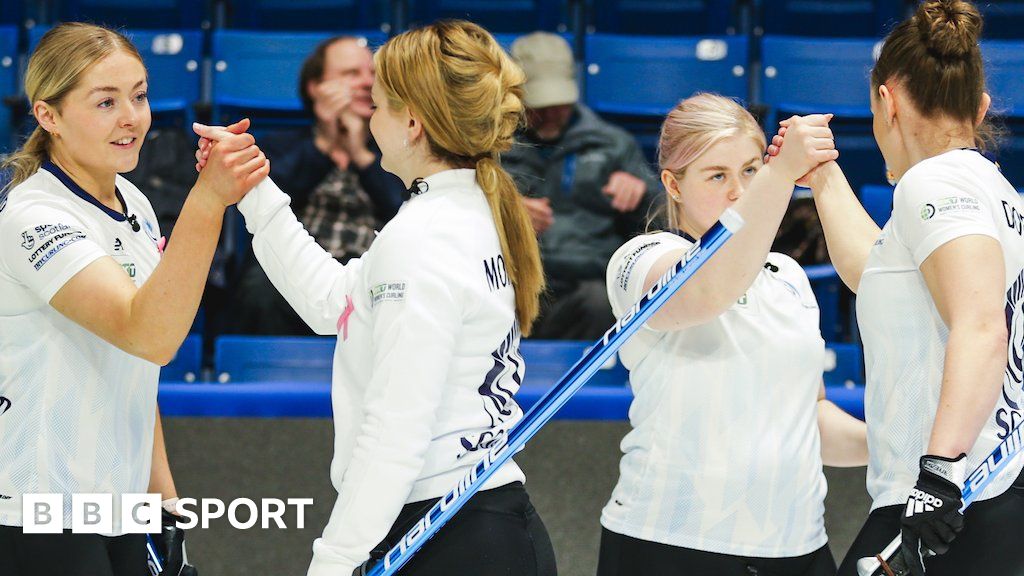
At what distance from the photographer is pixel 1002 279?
6.86ft

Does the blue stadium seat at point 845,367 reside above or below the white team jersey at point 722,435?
below

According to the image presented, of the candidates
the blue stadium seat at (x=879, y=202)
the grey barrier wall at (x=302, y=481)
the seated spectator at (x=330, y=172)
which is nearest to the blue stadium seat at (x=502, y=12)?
the seated spectator at (x=330, y=172)

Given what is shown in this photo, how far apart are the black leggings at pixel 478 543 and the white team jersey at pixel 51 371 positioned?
1.98 ft

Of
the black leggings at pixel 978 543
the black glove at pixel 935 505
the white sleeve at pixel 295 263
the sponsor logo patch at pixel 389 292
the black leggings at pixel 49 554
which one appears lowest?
the black leggings at pixel 49 554

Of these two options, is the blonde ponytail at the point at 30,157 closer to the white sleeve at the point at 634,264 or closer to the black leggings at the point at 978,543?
the white sleeve at the point at 634,264

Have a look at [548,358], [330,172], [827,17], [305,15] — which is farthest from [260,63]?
[827,17]

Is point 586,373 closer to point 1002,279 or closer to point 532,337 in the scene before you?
point 1002,279

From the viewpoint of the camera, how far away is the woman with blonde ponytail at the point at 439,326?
1.94m

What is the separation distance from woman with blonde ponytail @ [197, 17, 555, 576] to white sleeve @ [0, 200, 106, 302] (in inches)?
18.2

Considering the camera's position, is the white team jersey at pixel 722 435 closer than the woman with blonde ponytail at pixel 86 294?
No

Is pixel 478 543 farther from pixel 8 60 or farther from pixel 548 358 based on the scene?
pixel 8 60

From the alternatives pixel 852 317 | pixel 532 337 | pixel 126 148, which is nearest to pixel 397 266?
pixel 126 148

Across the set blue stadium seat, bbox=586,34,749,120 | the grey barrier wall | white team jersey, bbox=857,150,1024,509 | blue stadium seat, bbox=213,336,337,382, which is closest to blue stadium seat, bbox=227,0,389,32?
blue stadium seat, bbox=586,34,749,120

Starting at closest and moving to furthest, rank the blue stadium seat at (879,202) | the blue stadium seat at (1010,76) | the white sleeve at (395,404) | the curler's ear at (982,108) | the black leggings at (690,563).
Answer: the white sleeve at (395,404)
the curler's ear at (982,108)
the black leggings at (690,563)
the blue stadium seat at (879,202)
the blue stadium seat at (1010,76)
